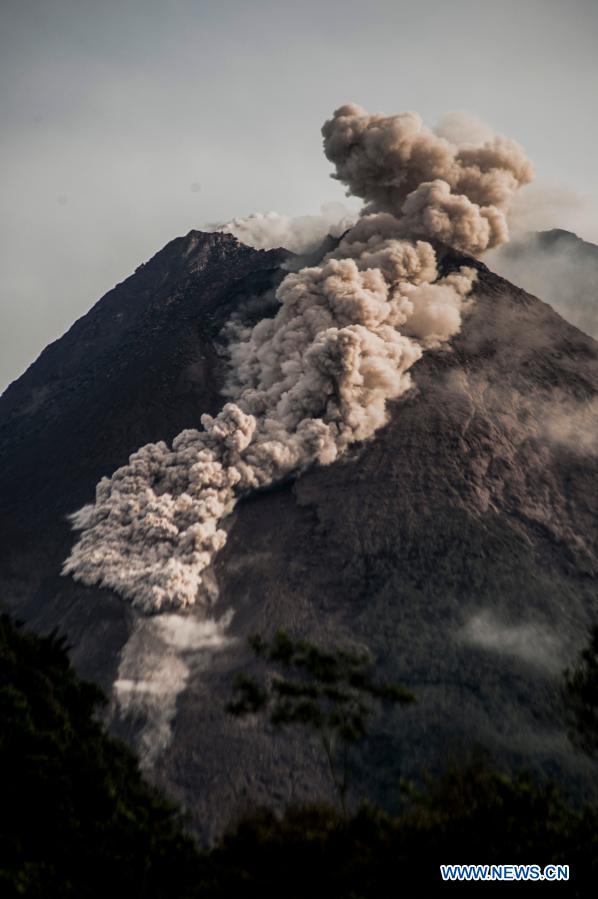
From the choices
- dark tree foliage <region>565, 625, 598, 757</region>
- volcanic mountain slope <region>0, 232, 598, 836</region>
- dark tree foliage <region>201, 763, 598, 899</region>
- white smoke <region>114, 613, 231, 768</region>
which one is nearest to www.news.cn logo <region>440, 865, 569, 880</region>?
dark tree foliage <region>201, 763, 598, 899</region>

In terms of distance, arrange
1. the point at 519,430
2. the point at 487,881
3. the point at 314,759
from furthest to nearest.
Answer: the point at 519,430
the point at 314,759
the point at 487,881

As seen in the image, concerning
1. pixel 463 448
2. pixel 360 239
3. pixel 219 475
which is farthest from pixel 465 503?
pixel 360 239

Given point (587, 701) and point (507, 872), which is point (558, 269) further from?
point (507, 872)

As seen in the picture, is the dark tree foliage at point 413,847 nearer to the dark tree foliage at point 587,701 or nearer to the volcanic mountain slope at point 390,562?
the dark tree foliage at point 587,701

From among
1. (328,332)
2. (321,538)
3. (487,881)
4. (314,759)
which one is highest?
(328,332)

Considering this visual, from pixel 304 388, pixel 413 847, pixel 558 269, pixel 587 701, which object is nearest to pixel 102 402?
pixel 304 388

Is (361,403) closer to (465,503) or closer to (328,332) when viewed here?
(328,332)

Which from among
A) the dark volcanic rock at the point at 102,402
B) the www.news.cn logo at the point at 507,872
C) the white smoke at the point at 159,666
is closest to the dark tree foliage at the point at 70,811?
the www.news.cn logo at the point at 507,872

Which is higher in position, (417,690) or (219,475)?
(219,475)
